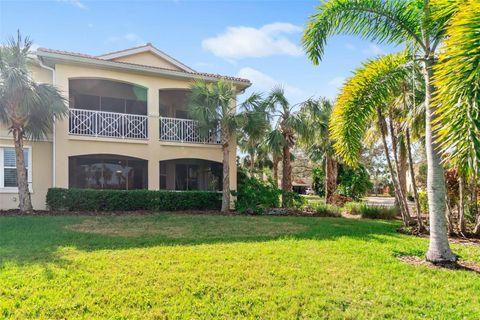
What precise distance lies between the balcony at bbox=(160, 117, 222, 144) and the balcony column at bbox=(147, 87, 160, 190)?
503 mm

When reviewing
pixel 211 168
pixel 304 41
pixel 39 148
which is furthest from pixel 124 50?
pixel 304 41

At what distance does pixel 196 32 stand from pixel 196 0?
1.08 metres

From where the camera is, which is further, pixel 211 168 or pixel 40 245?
pixel 211 168

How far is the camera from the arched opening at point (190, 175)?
20.1 m

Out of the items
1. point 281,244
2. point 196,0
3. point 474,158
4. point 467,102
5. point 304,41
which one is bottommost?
point 281,244

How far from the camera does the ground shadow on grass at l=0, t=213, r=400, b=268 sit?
8.22 m

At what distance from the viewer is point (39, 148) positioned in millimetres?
15492

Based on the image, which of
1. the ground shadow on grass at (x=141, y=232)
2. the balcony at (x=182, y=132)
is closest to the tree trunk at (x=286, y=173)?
the balcony at (x=182, y=132)

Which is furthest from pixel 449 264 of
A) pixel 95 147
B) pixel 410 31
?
pixel 95 147

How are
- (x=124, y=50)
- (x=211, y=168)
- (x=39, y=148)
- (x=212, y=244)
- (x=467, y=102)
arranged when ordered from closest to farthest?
(x=467, y=102)
(x=212, y=244)
(x=39, y=148)
(x=124, y=50)
(x=211, y=168)

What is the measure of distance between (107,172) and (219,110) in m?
7.21

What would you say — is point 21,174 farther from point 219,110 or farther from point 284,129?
point 284,129

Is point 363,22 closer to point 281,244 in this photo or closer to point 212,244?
point 281,244

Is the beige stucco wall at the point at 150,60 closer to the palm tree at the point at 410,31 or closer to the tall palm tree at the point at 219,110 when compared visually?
the tall palm tree at the point at 219,110
